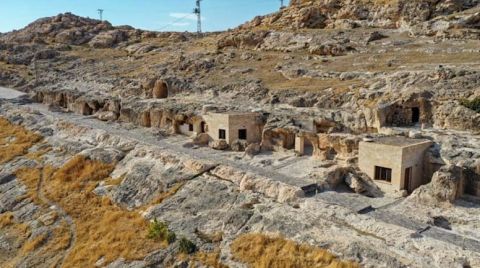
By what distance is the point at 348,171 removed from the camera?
68.4 ft

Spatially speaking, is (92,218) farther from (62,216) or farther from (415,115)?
(415,115)

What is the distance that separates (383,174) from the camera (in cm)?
2034

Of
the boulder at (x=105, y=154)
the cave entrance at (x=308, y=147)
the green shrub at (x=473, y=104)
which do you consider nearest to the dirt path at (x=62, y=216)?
A: the boulder at (x=105, y=154)

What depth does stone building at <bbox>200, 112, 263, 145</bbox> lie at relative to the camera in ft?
91.2

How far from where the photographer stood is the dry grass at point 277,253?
1476cm

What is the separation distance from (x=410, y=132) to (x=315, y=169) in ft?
17.9

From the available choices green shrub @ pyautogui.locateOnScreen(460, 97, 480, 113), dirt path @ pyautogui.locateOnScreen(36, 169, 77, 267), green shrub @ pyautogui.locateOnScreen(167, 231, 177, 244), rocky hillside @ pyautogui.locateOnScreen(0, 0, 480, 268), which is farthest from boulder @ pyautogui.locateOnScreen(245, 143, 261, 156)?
green shrub @ pyautogui.locateOnScreen(460, 97, 480, 113)

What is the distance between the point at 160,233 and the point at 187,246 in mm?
1769

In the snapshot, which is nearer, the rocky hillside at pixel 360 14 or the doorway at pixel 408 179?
the doorway at pixel 408 179

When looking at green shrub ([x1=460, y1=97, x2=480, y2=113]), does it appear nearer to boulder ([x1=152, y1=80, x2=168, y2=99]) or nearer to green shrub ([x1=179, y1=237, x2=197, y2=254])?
green shrub ([x1=179, y1=237, x2=197, y2=254])

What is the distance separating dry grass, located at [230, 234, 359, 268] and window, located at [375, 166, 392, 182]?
6732 mm

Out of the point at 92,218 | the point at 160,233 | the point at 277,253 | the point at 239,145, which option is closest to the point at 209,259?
the point at 277,253

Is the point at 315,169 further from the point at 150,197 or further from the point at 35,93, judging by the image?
the point at 35,93

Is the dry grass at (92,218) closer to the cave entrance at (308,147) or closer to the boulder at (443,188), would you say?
the cave entrance at (308,147)
